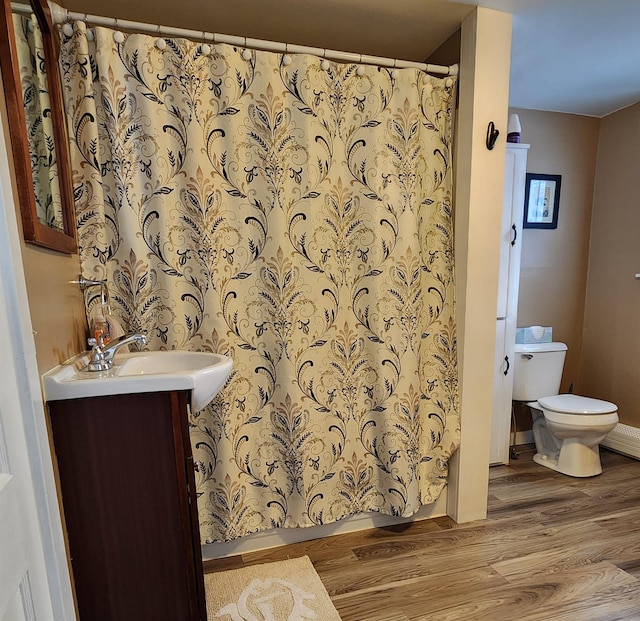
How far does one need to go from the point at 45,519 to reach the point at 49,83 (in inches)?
50.2

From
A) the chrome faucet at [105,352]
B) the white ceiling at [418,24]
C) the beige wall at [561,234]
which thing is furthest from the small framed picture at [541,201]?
the chrome faucet at [105,352]

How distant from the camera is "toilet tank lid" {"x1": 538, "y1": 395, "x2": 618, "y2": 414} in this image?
227 cm

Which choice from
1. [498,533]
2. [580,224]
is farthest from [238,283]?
[580,224]

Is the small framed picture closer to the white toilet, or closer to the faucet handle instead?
the white toilet

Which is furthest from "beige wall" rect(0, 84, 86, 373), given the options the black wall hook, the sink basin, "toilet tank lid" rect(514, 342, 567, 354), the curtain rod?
"toilet tank lid" rect(514, 342, 567, 354)

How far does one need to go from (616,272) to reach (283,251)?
7.79 ft

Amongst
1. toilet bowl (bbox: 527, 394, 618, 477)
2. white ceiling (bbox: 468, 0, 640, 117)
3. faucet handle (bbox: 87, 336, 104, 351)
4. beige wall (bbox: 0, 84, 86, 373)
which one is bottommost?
toilet bowl (bbox: 527, 394, 618, 477)

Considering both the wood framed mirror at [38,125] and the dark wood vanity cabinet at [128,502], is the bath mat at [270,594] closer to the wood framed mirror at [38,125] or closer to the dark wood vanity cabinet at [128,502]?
the dark wood vanity cabinet at [128,502]

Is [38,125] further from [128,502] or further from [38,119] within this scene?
[128,502]

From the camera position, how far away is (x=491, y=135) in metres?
1.72

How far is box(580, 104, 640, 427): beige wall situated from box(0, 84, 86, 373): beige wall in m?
3.10

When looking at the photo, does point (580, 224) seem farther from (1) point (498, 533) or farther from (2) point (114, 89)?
(2) point (114, 89)

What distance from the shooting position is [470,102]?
1.72m

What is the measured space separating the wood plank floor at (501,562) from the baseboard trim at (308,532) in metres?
0.03
